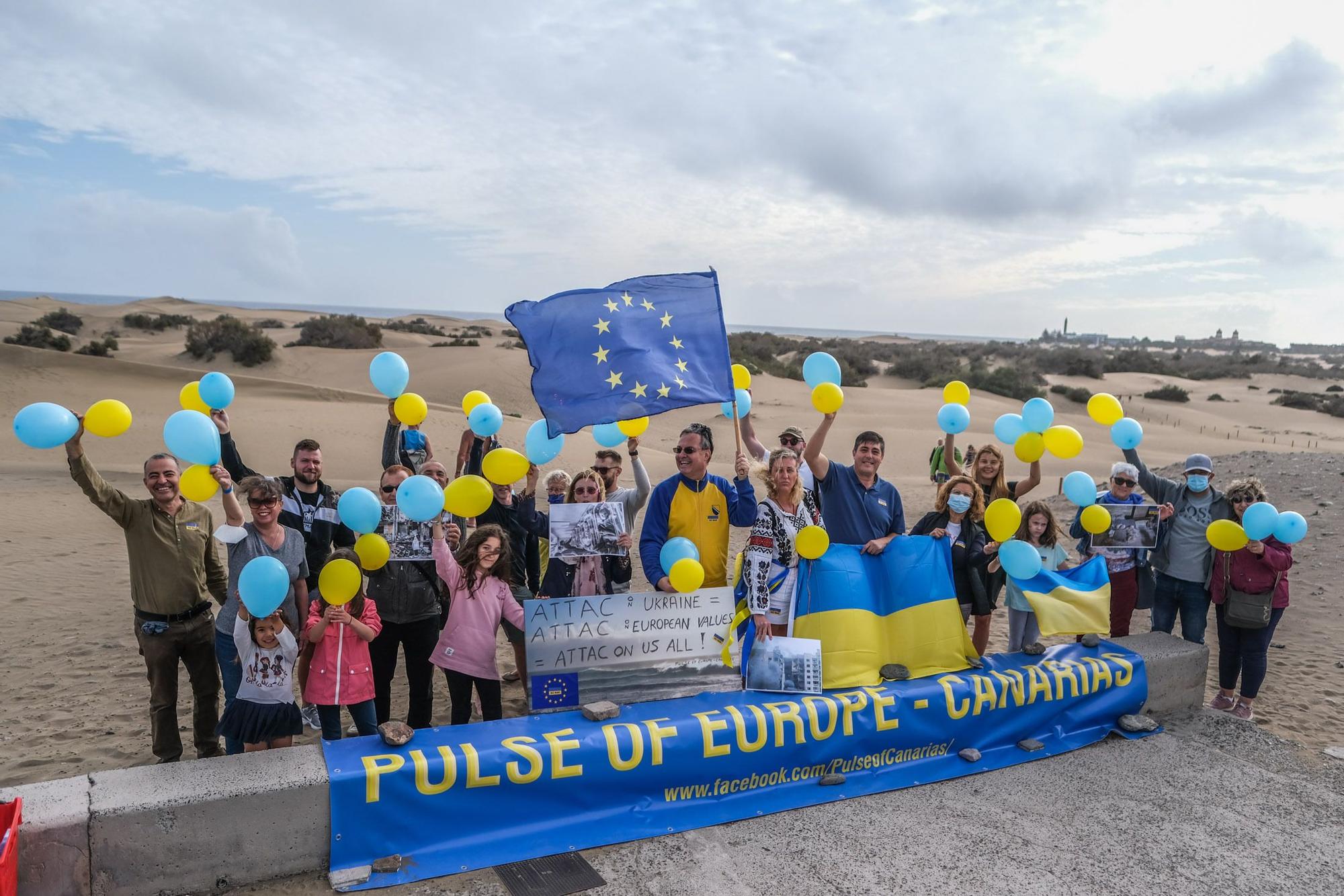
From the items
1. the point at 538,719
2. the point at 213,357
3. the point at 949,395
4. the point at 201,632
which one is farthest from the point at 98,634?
the point at 213,357

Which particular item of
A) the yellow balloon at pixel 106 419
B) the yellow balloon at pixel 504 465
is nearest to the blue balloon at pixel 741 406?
the yellow balloon at pixel 504 465

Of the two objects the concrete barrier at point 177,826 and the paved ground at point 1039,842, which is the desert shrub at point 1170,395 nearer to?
the paved ground at point 1039,842

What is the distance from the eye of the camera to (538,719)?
192 inches

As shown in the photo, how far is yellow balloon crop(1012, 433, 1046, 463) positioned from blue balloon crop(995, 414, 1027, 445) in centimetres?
35

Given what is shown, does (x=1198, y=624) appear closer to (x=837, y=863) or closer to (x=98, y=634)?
(x=837, y=863)

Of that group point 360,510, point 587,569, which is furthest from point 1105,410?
point 360,510

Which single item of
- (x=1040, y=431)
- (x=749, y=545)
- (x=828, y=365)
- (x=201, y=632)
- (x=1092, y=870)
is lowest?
(x=1092, y=870)

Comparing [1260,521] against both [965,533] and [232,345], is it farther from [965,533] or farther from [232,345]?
[232,345]

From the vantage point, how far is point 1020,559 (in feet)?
19.9

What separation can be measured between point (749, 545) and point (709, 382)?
115cm

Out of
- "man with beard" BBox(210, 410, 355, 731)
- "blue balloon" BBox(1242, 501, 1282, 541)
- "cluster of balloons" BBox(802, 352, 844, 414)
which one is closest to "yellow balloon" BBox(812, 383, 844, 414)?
"cluster of balloons" BBox(802, 352, 844, 414)

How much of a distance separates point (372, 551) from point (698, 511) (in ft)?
6.78

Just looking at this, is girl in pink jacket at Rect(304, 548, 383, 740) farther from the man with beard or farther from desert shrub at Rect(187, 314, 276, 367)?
desert shrub at Rect(187, 314, 276, 367)

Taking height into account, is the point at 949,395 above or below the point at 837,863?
above
